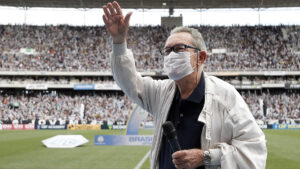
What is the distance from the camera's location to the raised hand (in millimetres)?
2441

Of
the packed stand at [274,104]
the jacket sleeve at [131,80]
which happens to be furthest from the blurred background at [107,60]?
the jacket sleeve at [131,80]

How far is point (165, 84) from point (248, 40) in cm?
4903

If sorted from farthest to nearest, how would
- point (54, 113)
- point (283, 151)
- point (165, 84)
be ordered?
point (54, 113) → point (283, 151) → point (165, 84)

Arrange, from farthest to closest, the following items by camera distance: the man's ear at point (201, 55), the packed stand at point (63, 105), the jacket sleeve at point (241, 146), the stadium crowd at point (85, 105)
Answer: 1. the packed stand at point (63, 105)
2. the stadium crowd at point (85, 105)
3. the man's ear at point (201, 55)
4. the jacket sleeve at point (241, 146)

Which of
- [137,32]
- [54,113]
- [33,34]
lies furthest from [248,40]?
[33,34]

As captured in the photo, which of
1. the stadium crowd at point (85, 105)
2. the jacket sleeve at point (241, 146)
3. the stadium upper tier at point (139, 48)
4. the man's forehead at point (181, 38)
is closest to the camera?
the jacket sleeve at point (241, 146)

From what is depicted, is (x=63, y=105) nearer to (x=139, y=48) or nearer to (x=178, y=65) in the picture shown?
(x=139, y=48)

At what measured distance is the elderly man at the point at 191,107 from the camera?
2.09 metres

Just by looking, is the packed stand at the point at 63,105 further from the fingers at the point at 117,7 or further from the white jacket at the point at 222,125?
the fingers at the point at 117,7

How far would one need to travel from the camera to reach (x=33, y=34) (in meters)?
49.6

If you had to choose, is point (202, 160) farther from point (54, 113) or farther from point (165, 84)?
point (54, 113)

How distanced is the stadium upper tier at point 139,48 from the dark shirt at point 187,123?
4176cm

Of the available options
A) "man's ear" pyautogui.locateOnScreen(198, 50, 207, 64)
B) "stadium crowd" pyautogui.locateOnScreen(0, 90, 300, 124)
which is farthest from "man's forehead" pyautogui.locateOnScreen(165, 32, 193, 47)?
"stadium crowd" pyautogui.locateOnScreen(0, 90, 300, 124)

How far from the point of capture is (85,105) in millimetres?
43250
